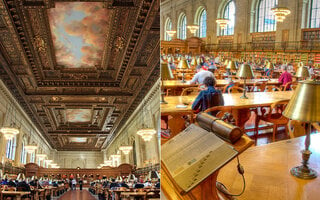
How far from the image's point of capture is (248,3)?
21203mm

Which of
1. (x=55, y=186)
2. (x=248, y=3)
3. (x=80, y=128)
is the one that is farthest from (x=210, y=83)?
(x=248, y=3)

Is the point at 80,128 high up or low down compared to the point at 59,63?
down

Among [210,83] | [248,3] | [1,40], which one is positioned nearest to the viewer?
[1,40]

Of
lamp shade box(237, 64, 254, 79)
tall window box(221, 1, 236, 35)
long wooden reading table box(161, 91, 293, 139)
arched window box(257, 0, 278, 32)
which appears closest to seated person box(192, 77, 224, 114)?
long wooden reading table box(161, 91, 293, 139)

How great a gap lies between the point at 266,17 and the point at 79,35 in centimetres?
1944

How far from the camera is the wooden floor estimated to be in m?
1.72

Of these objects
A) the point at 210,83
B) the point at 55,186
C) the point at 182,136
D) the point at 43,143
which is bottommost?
the point at 55,186

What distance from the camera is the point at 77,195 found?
5.75ft

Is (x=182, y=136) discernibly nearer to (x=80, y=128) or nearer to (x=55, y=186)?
(x=55, y=186)

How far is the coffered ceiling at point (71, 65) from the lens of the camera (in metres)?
1.95

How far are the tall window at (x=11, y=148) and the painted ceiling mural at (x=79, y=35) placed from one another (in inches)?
52.9

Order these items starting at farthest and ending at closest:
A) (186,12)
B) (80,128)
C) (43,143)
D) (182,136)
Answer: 1. (186,12)
2. (80,128)
3. (43,143)
4. (182,136)

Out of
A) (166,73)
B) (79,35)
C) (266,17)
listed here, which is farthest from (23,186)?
(266,17)

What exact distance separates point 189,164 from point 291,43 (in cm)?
1844
